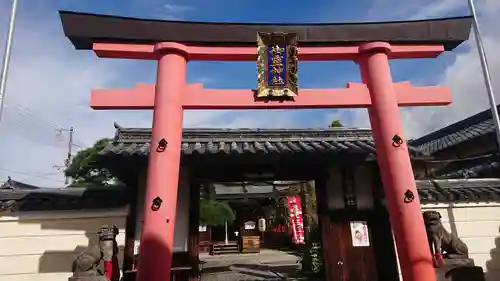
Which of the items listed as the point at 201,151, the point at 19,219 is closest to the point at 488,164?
the point at 201,151

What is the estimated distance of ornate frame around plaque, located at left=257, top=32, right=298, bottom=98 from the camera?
19.5ft

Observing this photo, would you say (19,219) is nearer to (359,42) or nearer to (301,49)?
(301,49)

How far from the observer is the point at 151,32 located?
5.84m

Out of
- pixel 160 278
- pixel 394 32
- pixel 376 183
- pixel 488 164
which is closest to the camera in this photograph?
pixel 160 278

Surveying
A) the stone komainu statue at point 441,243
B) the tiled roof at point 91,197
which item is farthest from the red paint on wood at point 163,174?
the stone komainu statue at point 441,243

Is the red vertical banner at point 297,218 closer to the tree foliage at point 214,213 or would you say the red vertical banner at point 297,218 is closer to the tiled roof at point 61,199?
the tree foliage at point 214,213

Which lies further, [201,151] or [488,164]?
[488,164]

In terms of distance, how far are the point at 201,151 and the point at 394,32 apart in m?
4.51

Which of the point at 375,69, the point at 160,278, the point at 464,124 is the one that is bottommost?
the point at 160,278

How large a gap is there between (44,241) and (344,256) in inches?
250

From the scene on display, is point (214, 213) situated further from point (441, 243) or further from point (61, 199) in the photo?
point (441, 243)

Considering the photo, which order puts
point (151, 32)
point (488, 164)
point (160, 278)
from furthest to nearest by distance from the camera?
point (488, 164)
point (151, 32)
point (160, 278)

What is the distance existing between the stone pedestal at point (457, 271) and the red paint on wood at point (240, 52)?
3914 millimetres

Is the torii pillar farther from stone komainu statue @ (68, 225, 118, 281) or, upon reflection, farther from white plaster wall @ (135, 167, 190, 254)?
white plaster wall @ (135, 167, 190, 254)
